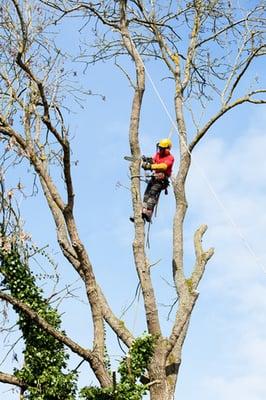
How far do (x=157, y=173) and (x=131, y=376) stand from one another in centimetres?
287

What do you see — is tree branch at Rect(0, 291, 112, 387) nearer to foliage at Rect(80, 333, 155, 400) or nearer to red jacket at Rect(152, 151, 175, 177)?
foliage at Rect(80, 333, 155, 400)

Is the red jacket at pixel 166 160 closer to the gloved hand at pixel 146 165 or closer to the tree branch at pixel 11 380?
the gloved hand at pixel 146 165

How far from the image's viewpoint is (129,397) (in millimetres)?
10188

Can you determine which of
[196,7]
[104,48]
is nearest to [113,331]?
[104,48]

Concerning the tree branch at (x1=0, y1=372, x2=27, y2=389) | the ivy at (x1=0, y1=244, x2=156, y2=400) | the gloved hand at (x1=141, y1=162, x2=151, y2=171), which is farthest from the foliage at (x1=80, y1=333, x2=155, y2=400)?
the gloved hand at (x1=141, y1=162, x2=151, y2=171)

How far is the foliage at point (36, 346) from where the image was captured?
10.5 m

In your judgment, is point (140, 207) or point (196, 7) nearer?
point (140, 207)

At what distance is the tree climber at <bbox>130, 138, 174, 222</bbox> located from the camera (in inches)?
453

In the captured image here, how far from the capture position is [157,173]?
1157cm

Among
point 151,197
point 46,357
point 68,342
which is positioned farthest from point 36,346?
point 151,197

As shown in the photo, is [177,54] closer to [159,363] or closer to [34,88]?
[34,88]

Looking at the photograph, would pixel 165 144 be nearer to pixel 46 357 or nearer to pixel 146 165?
pixel 146 165

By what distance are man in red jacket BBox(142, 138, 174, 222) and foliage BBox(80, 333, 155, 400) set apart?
6.15 feet

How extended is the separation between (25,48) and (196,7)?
14.6 ft
